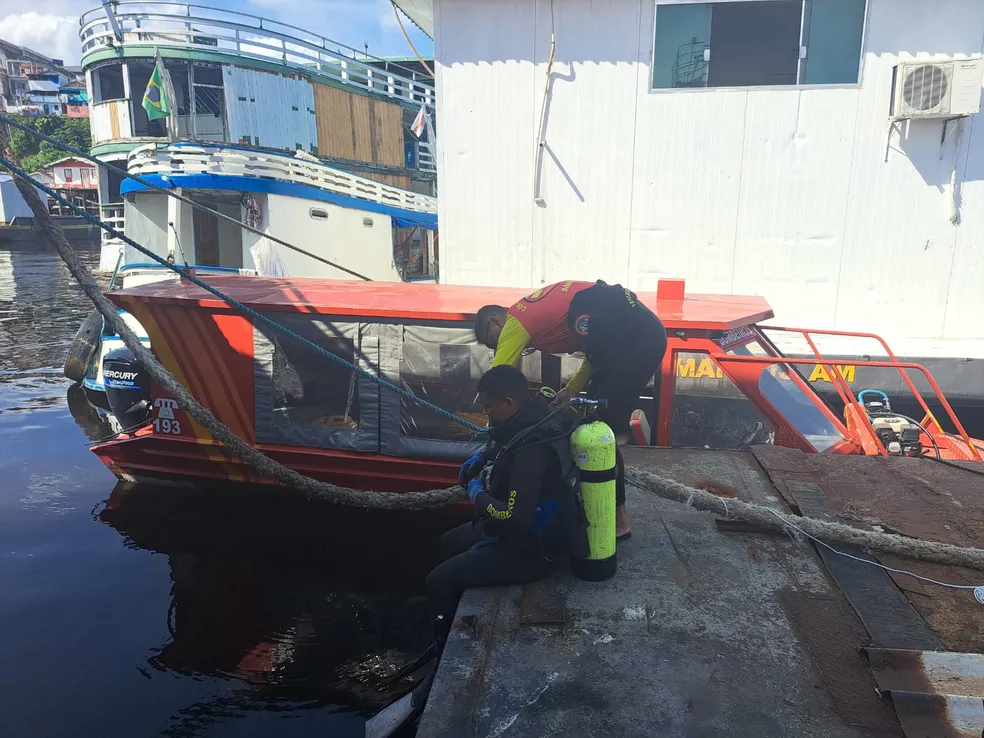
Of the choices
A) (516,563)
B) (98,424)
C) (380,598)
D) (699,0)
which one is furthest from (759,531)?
(98,424)

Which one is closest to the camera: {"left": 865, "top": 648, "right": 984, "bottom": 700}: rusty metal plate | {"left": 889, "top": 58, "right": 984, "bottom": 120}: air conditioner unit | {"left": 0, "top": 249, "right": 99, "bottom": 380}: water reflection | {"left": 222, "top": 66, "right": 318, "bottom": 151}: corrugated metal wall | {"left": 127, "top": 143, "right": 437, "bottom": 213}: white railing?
{"left": 865, "top": 648, "right": 984, "bottom": 700}: rusty metal plate

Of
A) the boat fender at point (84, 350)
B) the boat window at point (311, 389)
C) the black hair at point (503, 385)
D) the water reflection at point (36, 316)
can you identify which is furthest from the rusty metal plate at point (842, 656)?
the water reflection at point (36, 316)

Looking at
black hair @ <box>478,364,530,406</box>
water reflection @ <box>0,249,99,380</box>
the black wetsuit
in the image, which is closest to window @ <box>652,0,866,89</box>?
black hair @ <box>478,364,530,406</box>

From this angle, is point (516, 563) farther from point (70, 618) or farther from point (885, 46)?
point (885, 46)

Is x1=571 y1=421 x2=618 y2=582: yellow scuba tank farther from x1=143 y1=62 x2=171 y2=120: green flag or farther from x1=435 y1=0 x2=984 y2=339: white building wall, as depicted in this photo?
x1=143 y1=62 x2=171 y2=120: green flag

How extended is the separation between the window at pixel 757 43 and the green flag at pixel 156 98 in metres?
17.0

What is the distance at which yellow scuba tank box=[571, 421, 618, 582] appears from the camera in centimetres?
290

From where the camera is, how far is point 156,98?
1972 cm

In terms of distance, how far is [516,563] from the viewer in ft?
9.70

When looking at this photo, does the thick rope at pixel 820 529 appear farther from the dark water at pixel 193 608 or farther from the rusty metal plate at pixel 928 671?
the dark water at pixel 193 608

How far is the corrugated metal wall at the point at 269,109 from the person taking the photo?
70.2ft

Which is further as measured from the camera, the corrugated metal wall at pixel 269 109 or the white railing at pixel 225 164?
the corrugated metal wall at pixel 269 109

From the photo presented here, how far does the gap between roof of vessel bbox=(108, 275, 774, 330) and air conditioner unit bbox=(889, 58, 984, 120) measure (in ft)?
10.4

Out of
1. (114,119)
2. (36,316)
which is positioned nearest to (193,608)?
(36,316)
